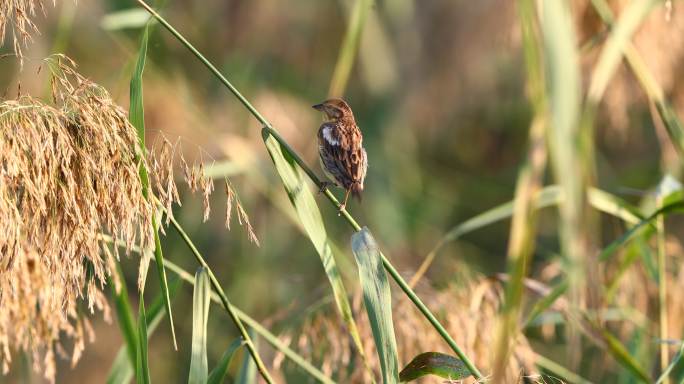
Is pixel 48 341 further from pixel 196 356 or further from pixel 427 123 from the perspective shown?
pixel 427 123

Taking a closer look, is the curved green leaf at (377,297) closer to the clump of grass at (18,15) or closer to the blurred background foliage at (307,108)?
the clump of grass at (18,15)

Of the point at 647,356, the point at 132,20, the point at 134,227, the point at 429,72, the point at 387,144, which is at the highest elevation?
the point at 429,72

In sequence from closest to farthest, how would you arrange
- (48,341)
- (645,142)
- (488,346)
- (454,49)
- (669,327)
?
(48,341)
(488,346)
(669,327)
(454,49)
(645,142)

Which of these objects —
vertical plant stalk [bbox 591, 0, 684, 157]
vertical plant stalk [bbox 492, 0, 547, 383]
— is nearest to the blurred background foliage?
vertical plant stalk [bbox 591, 0, 684, 157]

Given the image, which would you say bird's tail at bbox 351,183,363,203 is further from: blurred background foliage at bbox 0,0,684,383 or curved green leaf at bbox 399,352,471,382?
blurred background foliage at bbox 0,0,684,383

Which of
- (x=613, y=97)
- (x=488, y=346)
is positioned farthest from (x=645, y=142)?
(x=488, y=346)

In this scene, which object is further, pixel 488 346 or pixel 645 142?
pixel 645 142

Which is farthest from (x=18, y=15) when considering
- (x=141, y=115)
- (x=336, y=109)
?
(x=336, y=109)

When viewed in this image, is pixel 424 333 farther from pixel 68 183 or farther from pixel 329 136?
pixel 68 183
